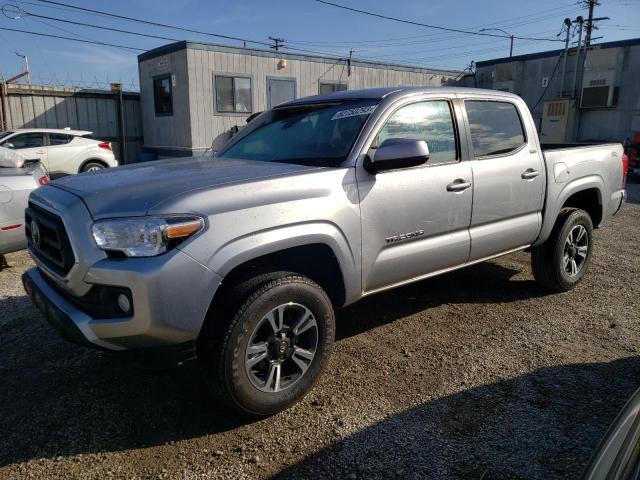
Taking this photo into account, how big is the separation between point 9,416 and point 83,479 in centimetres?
82

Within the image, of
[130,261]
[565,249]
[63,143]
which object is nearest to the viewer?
[130,261]

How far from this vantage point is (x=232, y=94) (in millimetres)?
14438

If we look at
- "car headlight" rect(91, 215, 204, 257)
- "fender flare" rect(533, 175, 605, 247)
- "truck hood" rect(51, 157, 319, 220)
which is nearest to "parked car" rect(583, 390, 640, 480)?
"car headlight" rect(91, 215, 204, 257)

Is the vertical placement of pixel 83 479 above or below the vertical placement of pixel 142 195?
below

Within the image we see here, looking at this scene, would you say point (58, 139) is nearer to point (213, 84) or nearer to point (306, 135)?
point (213, 84)

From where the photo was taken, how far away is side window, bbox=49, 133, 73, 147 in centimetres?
1255

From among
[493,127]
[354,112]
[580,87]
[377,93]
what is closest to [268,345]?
[354,112]

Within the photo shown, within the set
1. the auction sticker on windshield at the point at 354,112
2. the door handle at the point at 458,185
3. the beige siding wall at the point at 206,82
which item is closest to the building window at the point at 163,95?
the beige siding wall at the point at 206,82

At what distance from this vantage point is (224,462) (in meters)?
2.56

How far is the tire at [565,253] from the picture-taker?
477cm

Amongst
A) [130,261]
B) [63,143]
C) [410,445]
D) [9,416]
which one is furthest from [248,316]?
[63,143]

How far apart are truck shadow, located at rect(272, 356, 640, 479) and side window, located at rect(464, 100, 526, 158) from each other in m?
1.81

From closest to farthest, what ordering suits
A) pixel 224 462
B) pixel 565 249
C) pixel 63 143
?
pixel 224 462 < pixel 565 249 < pixel 63 143

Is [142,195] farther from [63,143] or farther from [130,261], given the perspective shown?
[63,143]
